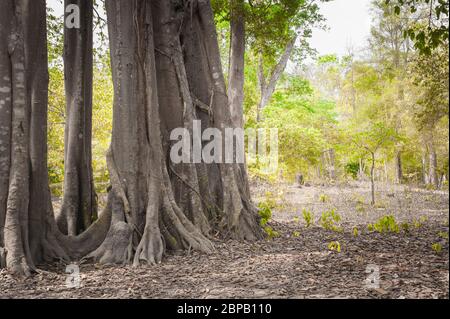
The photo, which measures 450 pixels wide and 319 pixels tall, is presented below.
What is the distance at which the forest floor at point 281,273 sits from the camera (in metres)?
4.27

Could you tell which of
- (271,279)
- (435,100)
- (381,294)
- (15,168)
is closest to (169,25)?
(15,168)

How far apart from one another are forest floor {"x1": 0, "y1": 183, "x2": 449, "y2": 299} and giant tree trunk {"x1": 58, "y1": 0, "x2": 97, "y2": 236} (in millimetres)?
1557

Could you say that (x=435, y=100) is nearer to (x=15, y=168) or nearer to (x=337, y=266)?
(x=337, y=266)

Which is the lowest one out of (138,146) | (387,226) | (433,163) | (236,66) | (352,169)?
(387,226)

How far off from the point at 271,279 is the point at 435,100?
12.7m

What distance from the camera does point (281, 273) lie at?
5070 mm

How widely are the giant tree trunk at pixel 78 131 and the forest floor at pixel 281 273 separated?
1.56 m

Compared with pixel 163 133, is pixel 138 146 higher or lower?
lower

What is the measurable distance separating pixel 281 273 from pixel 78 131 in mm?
4726

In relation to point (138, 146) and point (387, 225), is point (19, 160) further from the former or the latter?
point (387, 225)

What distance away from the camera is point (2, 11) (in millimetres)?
5750

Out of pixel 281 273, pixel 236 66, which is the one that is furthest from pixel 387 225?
pixel 236 66

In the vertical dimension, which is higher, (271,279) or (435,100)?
(435,100)

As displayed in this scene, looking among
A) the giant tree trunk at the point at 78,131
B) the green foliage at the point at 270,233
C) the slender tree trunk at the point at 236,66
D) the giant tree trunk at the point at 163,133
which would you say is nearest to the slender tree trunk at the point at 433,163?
the slender tree trunk at the point at 236,66
